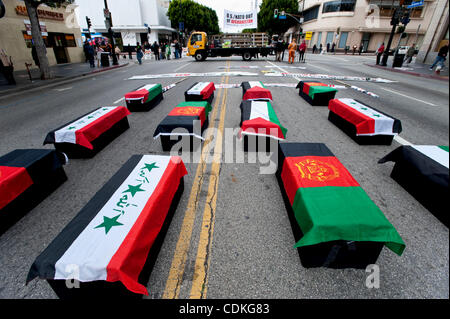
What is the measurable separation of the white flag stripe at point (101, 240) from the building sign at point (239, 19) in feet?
103

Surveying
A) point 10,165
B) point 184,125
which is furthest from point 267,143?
point 10,165

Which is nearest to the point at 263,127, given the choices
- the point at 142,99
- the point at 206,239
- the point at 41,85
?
the point at 206,239

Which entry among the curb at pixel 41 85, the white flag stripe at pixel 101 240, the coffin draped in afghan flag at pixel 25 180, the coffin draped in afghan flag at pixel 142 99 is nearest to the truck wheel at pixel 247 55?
the curb at pixel 41 85

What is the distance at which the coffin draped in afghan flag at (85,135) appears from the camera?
4777 millimetres

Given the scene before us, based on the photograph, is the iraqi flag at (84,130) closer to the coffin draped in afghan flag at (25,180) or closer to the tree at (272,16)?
the coffin draped in afghan flag at (25,180)

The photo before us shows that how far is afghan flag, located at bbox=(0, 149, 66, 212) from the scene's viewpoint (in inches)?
125

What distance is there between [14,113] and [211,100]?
713cm

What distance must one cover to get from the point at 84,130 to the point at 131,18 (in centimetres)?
5791

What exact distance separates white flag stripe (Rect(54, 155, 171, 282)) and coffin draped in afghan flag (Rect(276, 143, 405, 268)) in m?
1.85

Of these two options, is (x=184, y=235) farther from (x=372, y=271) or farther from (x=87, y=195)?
(x=372, y=271)

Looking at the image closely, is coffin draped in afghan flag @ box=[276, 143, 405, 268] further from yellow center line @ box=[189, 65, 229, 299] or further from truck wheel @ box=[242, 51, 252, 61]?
truck wheel @ box=[242, 51, 252, 61]

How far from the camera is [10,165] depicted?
350 cm

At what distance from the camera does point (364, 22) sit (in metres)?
45.8
